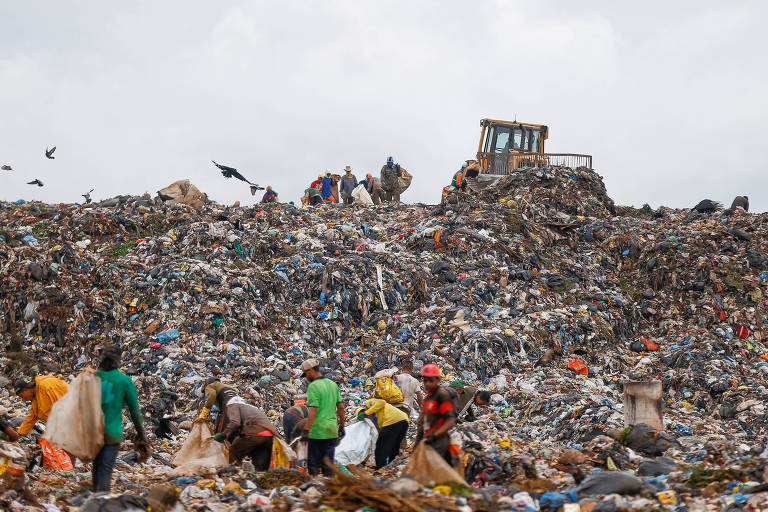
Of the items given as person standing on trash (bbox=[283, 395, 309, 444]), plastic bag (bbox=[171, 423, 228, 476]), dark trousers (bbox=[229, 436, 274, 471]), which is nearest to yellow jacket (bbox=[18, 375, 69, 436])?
plastic bag (bbox=[171, 423, 228, 476])

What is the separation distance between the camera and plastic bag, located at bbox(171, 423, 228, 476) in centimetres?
657

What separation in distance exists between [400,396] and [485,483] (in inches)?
59.3

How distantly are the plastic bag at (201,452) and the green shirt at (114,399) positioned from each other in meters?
1.58

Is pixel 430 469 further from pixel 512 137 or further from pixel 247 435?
pixel 512 137

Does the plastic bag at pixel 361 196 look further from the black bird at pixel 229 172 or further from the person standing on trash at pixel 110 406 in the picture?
the person standing on trash at pixel 110 406

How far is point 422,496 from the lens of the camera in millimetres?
4242

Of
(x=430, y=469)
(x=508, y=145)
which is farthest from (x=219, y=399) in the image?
(x=508, y=145)

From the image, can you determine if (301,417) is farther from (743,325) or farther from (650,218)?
(650,218)

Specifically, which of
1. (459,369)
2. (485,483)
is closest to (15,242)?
(459,369)

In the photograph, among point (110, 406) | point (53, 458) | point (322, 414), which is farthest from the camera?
point (53, 458)

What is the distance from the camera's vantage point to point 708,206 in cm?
1900

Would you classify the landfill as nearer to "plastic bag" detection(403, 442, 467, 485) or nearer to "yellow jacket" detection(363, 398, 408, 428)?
"yellow jacket" detection(363, 398, 408, 428)

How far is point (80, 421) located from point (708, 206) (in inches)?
692

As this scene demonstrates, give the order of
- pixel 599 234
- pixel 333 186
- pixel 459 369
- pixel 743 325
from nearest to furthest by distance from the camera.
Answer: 1. pixel 459 369
2. pixel 743 325
3. pixel 599 234
4. pixel 333 186
